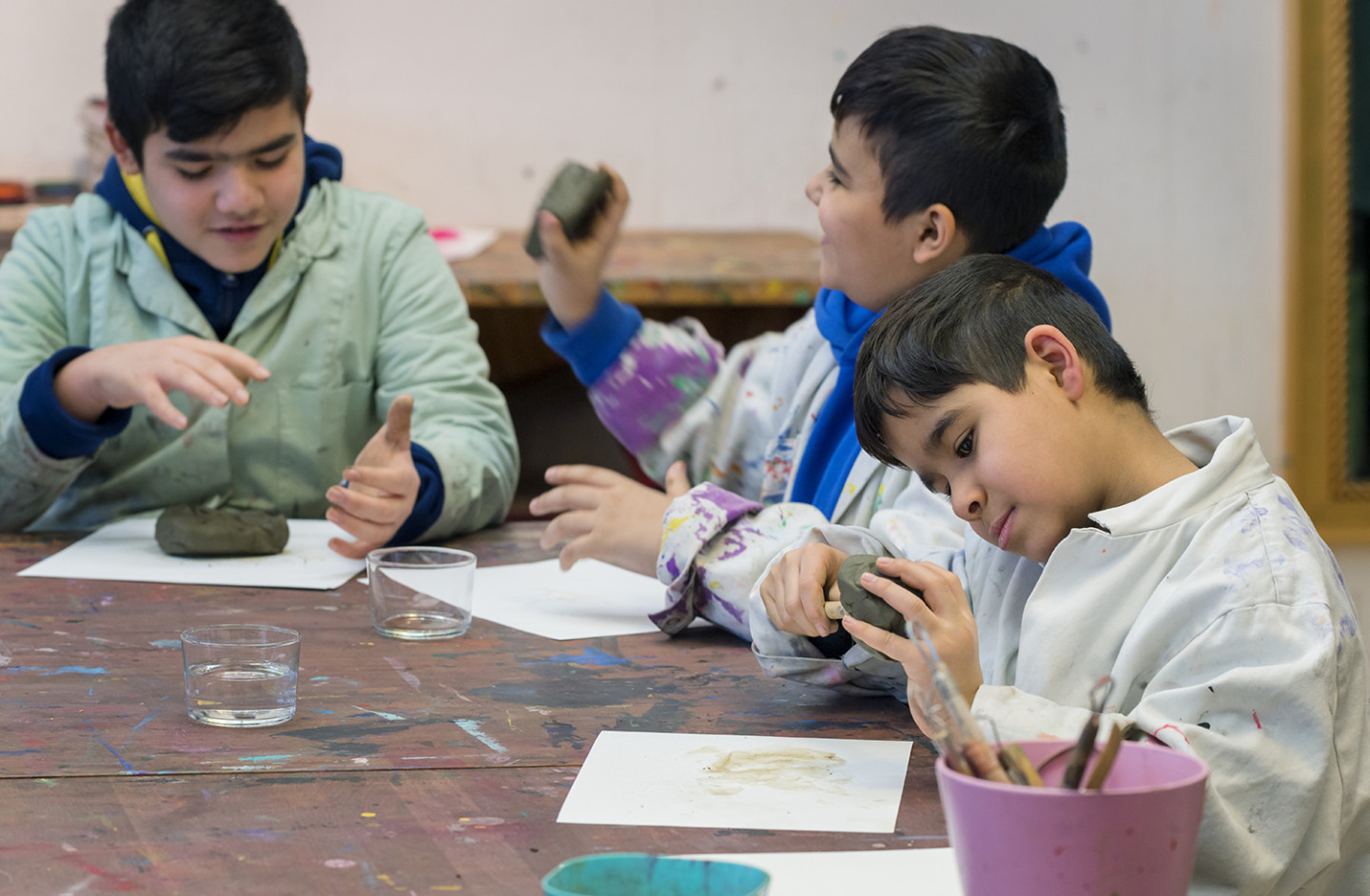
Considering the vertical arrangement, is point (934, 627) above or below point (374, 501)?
above

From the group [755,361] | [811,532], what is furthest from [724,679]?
[755,361]

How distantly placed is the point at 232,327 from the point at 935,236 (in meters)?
0.98

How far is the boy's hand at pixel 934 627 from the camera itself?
81 cm

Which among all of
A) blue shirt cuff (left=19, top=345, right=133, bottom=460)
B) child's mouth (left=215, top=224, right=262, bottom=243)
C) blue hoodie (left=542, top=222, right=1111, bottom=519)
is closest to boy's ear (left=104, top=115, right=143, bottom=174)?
child's mouth (left=215, top=224, right=262, bottom=243)

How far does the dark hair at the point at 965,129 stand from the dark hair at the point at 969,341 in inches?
11.2

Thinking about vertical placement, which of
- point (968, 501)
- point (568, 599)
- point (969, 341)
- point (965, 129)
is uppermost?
point (965, 129)

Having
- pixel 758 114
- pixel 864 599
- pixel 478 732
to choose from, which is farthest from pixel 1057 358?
pixel 758 114

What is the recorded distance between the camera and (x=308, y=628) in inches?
45.3

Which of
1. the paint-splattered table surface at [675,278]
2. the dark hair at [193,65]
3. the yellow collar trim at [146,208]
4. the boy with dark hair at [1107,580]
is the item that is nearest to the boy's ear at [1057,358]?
the boy with dark hair at [1107,580]

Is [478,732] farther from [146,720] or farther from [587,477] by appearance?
A: [587,477]

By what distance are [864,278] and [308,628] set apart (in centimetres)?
62

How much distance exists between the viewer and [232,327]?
1773mm

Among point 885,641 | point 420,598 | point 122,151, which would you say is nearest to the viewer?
point 885,641

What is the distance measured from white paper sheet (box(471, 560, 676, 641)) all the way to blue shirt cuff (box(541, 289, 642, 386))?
29cm
